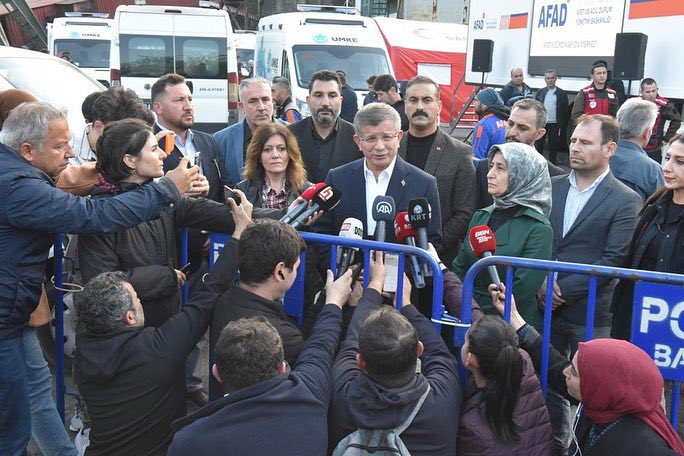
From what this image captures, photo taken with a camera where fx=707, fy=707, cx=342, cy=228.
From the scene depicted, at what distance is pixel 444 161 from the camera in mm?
4828

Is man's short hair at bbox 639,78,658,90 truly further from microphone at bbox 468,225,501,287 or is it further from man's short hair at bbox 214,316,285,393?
man's short hair at bbox 214,316,285,393

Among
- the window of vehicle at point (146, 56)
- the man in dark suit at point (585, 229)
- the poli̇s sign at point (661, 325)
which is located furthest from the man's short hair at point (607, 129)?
the window of vehicle at point (146, 56)

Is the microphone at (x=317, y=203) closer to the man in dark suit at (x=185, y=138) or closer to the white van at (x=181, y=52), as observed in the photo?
the man in dark suit at (x=185, y=138)

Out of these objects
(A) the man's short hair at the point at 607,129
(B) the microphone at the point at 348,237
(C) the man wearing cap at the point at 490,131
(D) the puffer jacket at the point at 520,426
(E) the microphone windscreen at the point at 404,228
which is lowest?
(D) the puffer jacket at the point at 520,426

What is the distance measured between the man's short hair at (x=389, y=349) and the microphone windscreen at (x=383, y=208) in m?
0.77

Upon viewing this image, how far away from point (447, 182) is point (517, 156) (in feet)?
3.29

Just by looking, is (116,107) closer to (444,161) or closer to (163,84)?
(163,84)

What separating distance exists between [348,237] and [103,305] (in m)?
1.18

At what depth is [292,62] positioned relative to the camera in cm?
1459

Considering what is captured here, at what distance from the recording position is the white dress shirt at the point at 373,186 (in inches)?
160

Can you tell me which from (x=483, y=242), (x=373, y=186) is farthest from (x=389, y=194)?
(x=483, y=242)

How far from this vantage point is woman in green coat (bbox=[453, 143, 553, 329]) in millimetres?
3621

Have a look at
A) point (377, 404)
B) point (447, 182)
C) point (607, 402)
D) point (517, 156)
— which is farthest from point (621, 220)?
point (377, 404)

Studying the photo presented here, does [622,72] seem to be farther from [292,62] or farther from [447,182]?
[447,182]
